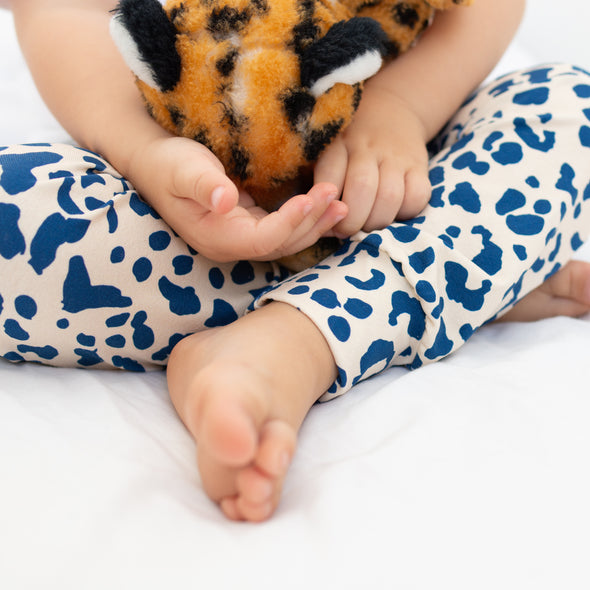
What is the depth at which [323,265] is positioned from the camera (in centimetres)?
57

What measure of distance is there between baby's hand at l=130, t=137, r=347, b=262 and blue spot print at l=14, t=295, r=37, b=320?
14cm

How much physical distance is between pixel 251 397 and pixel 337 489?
9 cm

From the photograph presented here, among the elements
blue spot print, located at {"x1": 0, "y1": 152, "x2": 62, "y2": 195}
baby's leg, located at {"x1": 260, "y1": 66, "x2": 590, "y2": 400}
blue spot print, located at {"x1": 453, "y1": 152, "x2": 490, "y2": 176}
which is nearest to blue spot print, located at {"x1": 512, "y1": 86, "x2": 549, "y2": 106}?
baby's leg, located at {"x1": 260, "y1": 66, "x2": 590, "y2": 400}

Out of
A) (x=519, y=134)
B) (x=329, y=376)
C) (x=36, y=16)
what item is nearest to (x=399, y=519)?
(x=329, y=376)

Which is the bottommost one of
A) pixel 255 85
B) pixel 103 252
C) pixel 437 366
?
pixel 437 366

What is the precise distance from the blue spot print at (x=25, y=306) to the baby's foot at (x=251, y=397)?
13cm

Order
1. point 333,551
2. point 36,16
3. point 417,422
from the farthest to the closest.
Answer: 1. point 36,16
2. point 417,422
3. point 333,551

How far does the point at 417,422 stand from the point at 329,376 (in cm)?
8

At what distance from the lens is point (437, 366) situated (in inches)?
21.4

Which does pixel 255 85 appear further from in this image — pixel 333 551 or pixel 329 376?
pixel 333 551

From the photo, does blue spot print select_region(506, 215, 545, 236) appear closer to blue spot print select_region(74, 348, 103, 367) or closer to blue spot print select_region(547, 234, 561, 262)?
blue spot print select_region(547, 234, 561, 262)

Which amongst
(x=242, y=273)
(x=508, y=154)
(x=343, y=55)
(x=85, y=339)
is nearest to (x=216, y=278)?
(x=242, y=273)

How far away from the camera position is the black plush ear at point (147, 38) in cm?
45

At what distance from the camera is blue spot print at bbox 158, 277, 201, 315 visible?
531 millimetres
